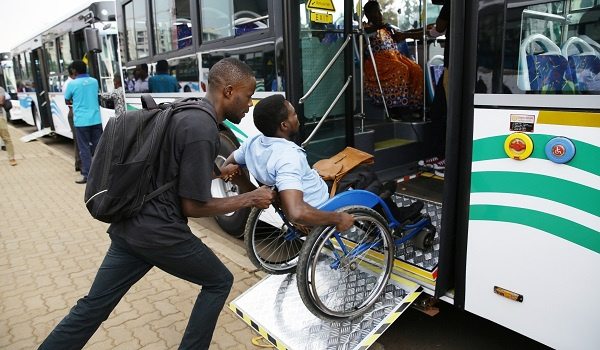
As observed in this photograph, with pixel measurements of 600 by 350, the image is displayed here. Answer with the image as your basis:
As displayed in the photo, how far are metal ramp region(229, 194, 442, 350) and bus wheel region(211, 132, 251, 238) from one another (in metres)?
1.32

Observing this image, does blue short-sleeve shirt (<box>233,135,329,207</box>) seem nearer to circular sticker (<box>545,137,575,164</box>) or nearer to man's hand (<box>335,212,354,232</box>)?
man's hand (<box>335,212,354,232</box>)

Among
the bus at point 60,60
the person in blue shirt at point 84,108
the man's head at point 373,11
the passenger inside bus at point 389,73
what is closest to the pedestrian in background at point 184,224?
the passenger inside bus at point 389,73

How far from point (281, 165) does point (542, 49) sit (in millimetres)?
1322

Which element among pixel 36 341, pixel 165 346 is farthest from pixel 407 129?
pixel 36 341

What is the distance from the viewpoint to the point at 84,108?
723 cm

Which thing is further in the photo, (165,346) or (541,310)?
(165,346)

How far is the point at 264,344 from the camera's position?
2910mm

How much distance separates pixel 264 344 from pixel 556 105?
7.01ft

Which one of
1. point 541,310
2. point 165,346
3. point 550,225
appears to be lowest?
point 165,346

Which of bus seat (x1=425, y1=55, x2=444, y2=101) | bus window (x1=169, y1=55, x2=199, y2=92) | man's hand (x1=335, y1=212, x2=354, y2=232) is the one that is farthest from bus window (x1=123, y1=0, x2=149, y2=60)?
man's hand (x1=335, y1=212, x2=354, y2=232)

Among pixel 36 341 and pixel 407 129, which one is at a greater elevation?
pixel 407 129

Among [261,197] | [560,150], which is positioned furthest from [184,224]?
[560,150]

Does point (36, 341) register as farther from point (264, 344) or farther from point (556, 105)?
point (556, 105)

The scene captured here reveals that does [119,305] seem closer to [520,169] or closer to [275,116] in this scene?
[275,116]
